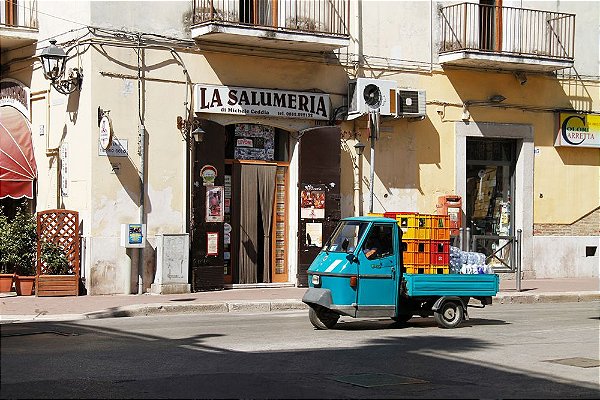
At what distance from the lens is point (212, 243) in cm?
2144

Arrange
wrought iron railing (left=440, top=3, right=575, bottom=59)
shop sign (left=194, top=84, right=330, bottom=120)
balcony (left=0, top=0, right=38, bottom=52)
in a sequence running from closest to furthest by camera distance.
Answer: shop sign (left=194, top=84, right=330, bottom=120), balcony (left=0, top=0, right=38, bottom=52), wrought iron railing (left=440, top=3, right=575, bottom=59)

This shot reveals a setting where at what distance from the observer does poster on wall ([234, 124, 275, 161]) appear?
22375mm

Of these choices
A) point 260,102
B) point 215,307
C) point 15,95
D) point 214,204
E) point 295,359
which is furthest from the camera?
point 15,95

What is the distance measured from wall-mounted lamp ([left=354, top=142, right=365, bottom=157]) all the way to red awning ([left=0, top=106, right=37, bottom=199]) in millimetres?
7173

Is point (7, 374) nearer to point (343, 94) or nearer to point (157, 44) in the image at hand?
point (157, 44)

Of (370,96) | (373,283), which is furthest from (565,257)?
(373,283)

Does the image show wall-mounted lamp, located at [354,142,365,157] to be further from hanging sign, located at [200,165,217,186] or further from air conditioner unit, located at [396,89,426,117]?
hanging sign, located at [200,165,217,186]

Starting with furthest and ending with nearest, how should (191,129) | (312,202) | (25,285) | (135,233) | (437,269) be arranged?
1. (312,202)
2. (191,129)
3. (135,233)
4. (25,285)
5. (437,269)

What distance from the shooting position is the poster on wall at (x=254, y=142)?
22.4 metres

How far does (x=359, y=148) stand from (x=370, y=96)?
49.3 inches

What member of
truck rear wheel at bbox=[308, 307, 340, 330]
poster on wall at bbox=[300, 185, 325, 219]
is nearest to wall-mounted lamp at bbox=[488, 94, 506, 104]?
poster on wall at bbox=[300, 185, 325, 219]

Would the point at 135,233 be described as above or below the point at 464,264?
above

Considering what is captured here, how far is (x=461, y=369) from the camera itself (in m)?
11.1

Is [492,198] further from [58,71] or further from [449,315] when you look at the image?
[58,71]
